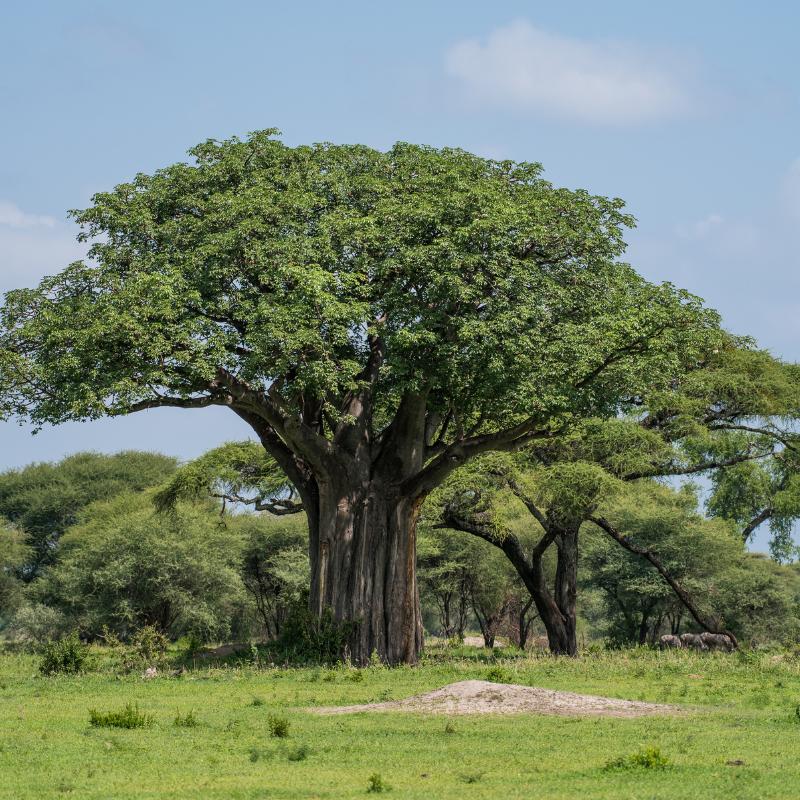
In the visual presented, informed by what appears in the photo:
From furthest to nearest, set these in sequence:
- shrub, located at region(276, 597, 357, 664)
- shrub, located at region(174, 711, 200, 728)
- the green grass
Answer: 1. shrub, located at region(276, 597, 357, 664)
2. shrub, located at region(174, 711, 200, 728)
3. the green grass

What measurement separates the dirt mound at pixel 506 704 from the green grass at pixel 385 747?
58 centimetres

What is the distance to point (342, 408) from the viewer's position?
26.6 metres

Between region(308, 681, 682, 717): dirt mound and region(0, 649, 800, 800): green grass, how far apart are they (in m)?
0.58

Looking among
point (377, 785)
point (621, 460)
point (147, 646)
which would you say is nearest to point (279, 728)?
point (377, 785)

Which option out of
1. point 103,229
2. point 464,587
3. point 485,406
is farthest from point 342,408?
point 464,587

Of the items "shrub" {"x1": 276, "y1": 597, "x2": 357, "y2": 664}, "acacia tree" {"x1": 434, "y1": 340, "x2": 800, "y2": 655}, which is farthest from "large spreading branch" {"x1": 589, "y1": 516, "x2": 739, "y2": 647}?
"shrub" {"x1": 276, "y1": 597, "x2": 357, "y2": 664}

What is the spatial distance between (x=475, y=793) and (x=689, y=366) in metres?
24.6

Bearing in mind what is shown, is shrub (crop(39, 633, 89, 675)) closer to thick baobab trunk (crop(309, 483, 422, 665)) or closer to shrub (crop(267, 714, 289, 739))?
thick baobab trunk (crop(309, 483, 422, 665))

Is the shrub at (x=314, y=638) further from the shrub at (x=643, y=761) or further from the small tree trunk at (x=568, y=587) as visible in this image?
the shrub at (x=643, y=761)

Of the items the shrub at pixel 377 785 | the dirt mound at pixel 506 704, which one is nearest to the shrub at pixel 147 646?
the dirt mound at pixel 506 704

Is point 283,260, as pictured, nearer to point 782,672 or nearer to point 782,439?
point 782,672

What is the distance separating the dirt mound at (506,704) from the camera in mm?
16438

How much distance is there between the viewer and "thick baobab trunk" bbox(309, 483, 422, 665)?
2627 cm

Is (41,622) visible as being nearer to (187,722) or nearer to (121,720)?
(121,720)
